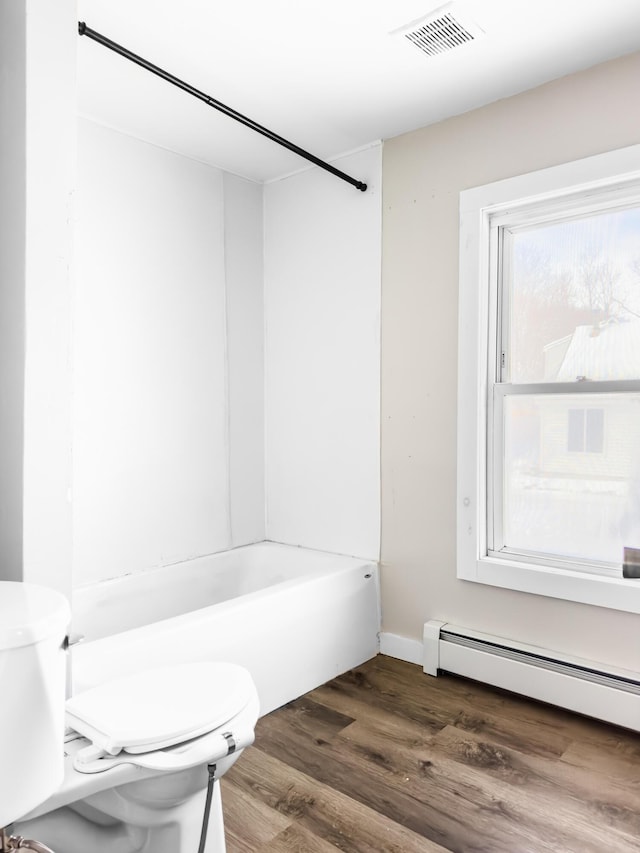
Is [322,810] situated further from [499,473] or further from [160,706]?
[499,473]

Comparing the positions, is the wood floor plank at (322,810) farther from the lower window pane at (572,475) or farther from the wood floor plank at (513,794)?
the lower window pane at (572,475)

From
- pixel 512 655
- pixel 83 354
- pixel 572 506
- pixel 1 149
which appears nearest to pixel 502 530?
pixel 572 506

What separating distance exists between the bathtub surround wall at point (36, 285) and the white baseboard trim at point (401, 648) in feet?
5.41

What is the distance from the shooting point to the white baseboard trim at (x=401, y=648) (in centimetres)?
265

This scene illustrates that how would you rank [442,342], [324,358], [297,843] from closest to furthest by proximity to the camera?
[297,843], [442,342], [324,358]

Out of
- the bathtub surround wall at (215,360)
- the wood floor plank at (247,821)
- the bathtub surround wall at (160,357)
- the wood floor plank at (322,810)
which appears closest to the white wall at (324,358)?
the bathtub surround wall at (215,360)

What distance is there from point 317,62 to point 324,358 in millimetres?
1263

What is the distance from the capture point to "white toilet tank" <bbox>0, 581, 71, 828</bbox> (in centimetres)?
103

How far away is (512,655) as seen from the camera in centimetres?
233

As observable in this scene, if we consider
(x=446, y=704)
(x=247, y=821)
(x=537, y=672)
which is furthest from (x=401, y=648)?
(x=247, y=821)

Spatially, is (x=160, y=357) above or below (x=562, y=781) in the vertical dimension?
above

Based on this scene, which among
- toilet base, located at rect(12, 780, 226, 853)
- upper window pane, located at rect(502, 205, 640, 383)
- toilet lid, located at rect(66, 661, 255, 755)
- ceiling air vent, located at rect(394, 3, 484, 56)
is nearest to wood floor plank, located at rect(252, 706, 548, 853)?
toilet base, located at rect(12, 780, 226, 853)

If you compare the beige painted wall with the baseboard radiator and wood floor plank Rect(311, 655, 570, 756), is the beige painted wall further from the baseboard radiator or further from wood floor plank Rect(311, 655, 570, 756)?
wood floor plank Rect(311, 655, 570, 756)

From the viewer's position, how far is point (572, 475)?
2320mm
